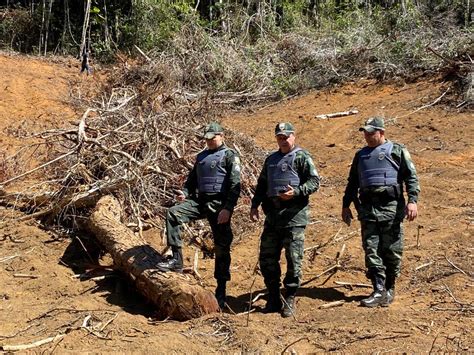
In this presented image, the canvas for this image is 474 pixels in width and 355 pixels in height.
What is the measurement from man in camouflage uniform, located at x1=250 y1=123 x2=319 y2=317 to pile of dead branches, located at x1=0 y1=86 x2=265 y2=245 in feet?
7.22

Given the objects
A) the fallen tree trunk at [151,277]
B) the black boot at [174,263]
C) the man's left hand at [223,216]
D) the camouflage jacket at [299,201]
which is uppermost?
the camouflage jacket at [299,201]

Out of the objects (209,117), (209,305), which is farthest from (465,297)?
(209,117)

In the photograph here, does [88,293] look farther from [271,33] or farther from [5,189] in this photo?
[271,33]

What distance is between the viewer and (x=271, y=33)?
16.5 metres

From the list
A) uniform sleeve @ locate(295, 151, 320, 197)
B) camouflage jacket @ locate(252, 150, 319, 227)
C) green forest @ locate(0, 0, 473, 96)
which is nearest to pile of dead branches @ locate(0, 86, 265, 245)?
camouflage jacket @ locate(252, 150, 319, 227)

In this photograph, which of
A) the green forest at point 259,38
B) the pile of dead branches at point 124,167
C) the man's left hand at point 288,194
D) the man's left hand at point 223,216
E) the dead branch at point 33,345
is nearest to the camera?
the dead branch at point 33,345

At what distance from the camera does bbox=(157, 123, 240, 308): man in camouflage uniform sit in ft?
16.9

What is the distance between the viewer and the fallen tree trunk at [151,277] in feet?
16.1

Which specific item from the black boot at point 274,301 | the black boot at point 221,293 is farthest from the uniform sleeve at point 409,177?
the black boot at point 221,293

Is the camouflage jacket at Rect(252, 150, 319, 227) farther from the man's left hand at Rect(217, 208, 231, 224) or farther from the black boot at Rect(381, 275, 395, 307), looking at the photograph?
the black boot at Rect(381, 275, 395, 307)

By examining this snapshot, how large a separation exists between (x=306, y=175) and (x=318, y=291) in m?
1.32

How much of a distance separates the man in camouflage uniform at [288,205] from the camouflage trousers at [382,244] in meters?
0.57

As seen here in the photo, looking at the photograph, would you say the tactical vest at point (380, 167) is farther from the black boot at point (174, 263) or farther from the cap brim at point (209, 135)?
the black boot at point (174, 263)

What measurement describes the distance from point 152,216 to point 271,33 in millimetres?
10305
